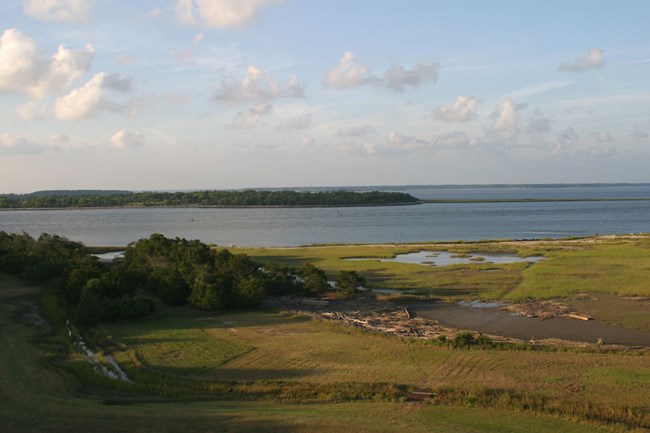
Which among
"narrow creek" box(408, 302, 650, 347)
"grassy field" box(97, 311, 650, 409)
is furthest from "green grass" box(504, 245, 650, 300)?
"grassy field" box(97, 311, 650, 409)

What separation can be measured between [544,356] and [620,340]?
6434 millimetres

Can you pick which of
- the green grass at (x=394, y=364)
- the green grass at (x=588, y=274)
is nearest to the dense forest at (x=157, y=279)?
the green grass at (x=394, y=364)

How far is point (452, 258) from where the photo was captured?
64.5 metres

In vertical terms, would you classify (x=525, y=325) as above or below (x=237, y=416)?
below

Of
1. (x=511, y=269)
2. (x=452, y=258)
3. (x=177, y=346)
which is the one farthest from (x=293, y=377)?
(x=452, y=258)

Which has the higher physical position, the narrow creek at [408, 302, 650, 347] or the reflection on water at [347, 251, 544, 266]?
the reflection on water at [347, 251, 544, 266]

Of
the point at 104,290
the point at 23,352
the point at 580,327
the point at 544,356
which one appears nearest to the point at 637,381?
the point at 544,356

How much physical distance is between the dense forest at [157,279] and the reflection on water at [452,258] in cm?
1865

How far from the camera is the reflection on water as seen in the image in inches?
2402

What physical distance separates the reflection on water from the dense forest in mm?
18651

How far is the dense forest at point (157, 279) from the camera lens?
35719mm

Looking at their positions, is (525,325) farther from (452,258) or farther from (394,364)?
(452,258)

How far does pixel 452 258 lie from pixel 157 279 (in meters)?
34.3

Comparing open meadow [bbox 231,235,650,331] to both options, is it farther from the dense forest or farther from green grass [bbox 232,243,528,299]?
the dense forest
